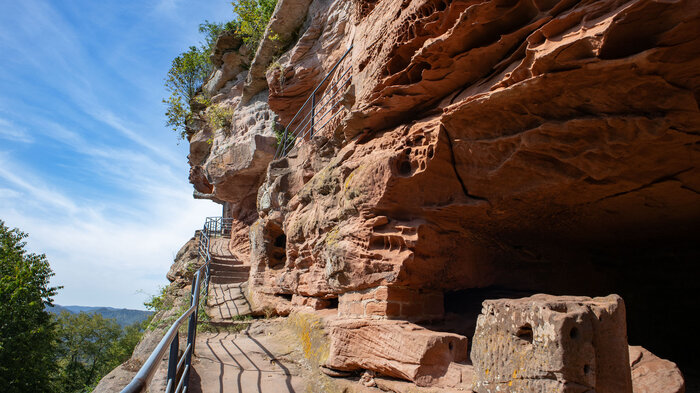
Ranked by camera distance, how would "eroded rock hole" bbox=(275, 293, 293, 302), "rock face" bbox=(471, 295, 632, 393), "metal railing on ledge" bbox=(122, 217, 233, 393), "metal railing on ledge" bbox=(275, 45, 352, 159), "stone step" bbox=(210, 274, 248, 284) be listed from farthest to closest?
"stone step" bbox=(210, 274, 248, 284) < "eroded rock hole" bbox=(275, 293, 293, 302) < "metal railing on ledge" bbox=(275, 45, 352, 159) < "rock face" bbox=(471, 295, 632, 393) < "metal railing on ledge" bbox=(122, 217, 233, 393)

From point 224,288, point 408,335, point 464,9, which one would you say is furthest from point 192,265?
point 464,9

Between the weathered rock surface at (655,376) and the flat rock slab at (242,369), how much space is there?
3258mm

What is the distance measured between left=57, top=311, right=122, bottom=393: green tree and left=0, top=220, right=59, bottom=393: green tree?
36.7 ft

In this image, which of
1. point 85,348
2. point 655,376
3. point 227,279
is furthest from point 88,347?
point 655,376

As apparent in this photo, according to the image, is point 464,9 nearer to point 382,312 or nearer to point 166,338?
point 382,312

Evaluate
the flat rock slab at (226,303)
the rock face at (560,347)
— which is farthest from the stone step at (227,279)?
the rock face at (560,347)

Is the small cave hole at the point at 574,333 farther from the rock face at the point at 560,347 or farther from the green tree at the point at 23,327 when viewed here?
the green tree at the point at 23,327

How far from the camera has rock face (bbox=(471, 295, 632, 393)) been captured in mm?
2447

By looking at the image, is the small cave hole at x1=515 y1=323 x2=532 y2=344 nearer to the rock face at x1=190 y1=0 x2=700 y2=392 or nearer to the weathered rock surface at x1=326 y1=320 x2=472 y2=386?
the rock face at x1=190 y1=0 x2=700 y2=392

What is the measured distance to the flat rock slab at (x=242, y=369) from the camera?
14.9 feet

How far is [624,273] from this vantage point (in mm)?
6293

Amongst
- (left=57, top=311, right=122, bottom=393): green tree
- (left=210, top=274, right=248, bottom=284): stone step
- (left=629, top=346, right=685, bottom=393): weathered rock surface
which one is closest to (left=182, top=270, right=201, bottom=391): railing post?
Answer: (left=629, top=346, right=685, bottom=393): weathered rock surface

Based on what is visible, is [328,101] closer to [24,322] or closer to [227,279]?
[227,279]

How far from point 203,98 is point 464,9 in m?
16.6
